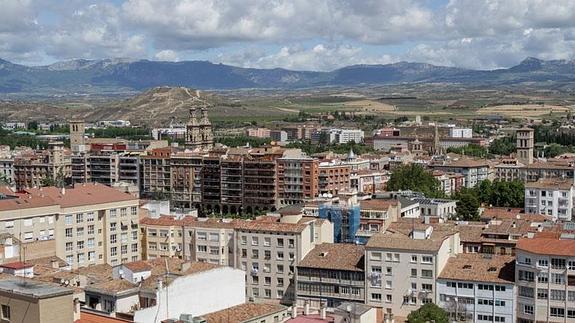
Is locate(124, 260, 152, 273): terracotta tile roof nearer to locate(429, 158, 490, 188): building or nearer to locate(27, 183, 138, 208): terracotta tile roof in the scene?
locate(27, 183, 138, 208): terracotta tile roof

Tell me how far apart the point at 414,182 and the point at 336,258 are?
5106 centimetres

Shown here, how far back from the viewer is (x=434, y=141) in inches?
7165

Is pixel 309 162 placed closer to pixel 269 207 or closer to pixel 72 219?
pixel 269 207

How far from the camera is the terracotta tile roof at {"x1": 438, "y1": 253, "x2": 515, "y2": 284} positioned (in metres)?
42.8

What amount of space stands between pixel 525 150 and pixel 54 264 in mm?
98988

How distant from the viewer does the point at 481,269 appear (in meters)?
43.7

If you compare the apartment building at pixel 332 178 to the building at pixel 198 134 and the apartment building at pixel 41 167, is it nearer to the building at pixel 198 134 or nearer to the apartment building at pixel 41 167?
the building at pixel 198 134

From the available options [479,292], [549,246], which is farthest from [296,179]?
[549,246]

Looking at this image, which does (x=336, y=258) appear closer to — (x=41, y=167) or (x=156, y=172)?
(x=156, y=172)

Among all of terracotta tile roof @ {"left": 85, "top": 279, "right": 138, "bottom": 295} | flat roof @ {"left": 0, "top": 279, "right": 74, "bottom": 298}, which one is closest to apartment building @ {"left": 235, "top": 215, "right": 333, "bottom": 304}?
terracotta tile roof @ {"left": 85, "top": 279, "right": 138, "bottom": 295}

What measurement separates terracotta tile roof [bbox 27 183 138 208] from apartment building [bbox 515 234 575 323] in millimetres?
27250

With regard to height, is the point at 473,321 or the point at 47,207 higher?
the point at 47,207

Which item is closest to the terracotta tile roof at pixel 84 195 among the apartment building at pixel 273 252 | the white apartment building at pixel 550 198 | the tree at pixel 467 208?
the apartment building at pixel 273 252

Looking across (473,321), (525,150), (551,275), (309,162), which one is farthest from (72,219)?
(525,150)
